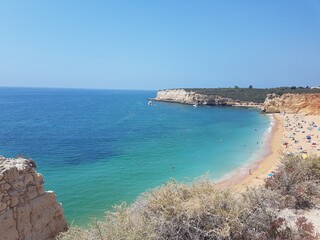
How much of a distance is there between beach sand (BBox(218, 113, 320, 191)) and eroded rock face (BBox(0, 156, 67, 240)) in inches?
453

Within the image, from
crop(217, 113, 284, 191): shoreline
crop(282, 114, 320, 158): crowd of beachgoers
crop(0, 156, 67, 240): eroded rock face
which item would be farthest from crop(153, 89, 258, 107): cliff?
crop(0, 156, 67, 240): eroded rock face

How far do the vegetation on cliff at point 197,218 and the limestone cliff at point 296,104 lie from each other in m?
69.9

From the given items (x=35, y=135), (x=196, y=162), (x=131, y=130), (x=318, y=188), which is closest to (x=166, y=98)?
(x=131, y=130)

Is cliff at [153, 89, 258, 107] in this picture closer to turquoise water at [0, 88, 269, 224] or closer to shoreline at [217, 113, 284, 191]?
turquoise water at [0, 88, 269, 224]

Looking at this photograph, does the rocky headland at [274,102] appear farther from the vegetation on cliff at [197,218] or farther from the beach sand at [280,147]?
the vegetation on cliff at [197,218]

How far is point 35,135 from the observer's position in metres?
47.8

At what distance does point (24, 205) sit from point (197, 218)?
18.5 feet

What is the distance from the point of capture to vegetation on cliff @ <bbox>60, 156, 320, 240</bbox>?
7.94 metres

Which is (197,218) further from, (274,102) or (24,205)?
(274,102)

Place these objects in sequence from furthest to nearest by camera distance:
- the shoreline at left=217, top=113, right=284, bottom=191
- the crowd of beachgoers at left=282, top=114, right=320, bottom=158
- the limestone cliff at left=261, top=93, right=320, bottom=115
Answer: the limestone cliff at left=261, top=93, right=320, bottom=115, the crowd of beachgoers at left=282, top=114, right=320, bottom=158, the shoreline at left=217, top=113, right=284, bottom=191

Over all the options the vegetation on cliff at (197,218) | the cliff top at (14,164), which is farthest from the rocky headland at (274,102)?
the cliff top at (14,164)

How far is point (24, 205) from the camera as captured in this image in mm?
10008

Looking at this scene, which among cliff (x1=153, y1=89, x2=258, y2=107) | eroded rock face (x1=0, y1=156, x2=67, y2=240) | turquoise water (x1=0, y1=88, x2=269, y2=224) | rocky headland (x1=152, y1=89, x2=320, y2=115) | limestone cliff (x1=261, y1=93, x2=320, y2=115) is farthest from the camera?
cliff (x1=153, y1=89, x2=258, y2=107)

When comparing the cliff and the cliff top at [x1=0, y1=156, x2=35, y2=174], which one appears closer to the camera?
the cliff top at [x1=0, y1=156, x2=35, y2=174]
